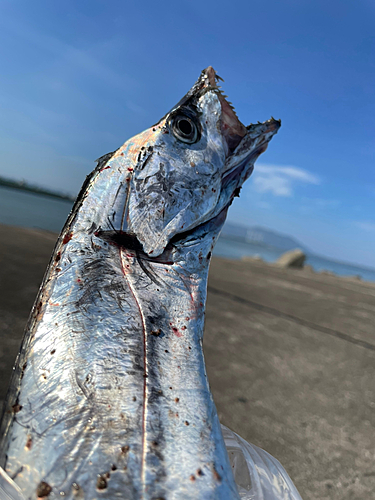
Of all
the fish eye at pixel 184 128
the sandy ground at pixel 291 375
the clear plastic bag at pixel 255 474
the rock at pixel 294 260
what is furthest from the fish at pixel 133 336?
the rock at pixel 294 260

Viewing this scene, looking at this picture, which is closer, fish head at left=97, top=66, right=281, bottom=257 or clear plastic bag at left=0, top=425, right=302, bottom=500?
fish head at left=97, top=66, right=281, bottom=257

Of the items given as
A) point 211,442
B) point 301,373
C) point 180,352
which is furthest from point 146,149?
point 301,373

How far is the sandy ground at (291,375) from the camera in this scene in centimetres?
206

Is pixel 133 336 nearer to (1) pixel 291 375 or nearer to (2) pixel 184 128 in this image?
(2) pixel 184 128

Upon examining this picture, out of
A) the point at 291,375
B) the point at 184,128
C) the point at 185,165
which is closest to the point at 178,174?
the point at 185,165

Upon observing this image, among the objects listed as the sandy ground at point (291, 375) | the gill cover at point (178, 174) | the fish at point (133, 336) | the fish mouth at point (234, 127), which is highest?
the fish mouth at point (234, 127)

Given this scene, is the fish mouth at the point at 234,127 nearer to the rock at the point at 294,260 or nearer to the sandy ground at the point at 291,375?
the sandy ground at the point at 291,375

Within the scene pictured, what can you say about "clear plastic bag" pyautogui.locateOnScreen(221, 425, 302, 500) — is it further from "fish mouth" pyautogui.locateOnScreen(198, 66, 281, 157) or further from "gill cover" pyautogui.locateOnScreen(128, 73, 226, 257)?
"fish mouth" pyautogui.locateOnScreen(198, 66, 281, 157)

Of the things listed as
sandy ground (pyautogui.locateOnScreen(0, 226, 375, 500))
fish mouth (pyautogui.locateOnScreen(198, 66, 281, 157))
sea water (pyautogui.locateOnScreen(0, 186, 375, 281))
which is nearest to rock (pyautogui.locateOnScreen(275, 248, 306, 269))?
sea water (pyautogui.locateOnScreen(0, 186, 375, 281))

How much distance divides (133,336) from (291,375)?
2857mm

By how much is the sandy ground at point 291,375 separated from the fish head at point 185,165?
1.83 metres

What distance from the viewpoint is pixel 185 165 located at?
1194 millimetres

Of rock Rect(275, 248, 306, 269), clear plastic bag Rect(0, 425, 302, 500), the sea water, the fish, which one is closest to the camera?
the fish

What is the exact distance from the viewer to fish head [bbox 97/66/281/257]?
3.67ft
